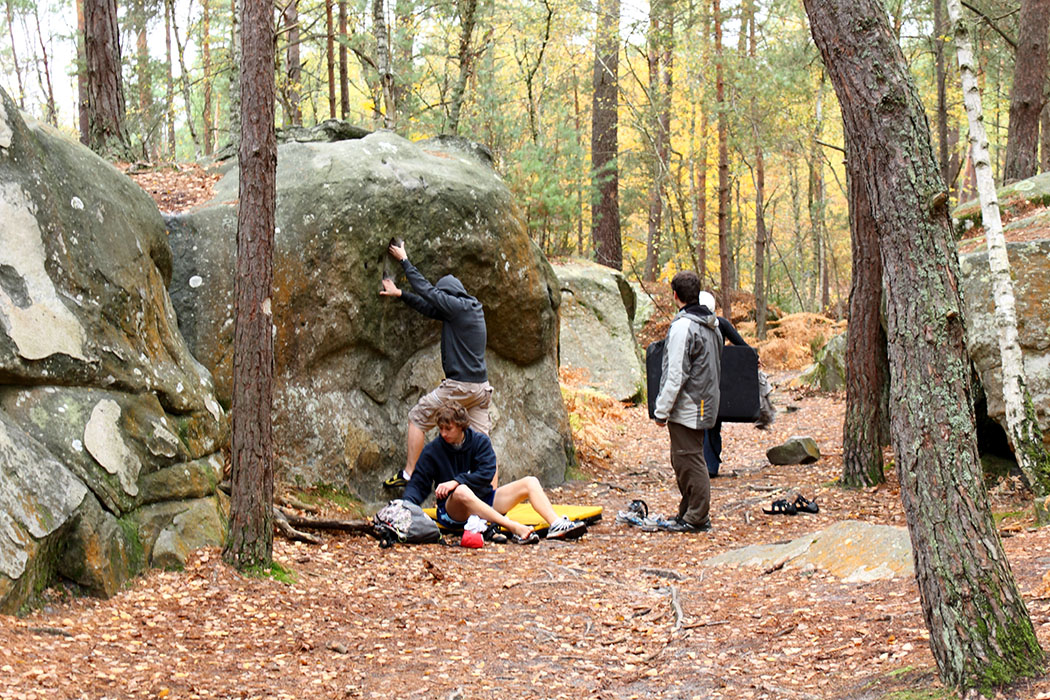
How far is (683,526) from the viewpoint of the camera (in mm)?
7602

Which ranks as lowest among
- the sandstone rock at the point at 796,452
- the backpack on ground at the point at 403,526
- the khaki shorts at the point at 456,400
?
the sandstone rock at the point at 796,452

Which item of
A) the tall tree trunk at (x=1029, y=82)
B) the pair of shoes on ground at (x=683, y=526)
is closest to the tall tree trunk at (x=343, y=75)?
the tall tree trunk at (x=1029, y=82)

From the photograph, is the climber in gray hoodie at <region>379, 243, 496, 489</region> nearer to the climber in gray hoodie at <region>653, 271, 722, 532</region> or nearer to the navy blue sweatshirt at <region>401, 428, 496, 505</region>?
the navy blue sweatshirt at <region>401, 428, 496, 505</region>

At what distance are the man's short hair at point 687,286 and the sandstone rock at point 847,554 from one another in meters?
2.26

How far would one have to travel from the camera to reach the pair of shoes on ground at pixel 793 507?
8.05 meters

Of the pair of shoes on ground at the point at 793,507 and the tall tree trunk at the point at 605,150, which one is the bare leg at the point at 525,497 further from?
the tall tree trunk at the point at 605,150

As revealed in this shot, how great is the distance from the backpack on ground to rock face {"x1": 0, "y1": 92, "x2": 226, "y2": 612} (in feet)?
4.34

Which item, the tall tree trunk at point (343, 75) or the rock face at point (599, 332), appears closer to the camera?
the tall tree trunk at point (343, 75)

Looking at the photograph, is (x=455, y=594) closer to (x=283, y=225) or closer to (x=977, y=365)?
(x=283, y=225)

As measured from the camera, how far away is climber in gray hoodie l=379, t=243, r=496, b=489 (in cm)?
806

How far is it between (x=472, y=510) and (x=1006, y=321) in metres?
4.35

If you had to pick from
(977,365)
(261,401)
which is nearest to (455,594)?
(261,401)

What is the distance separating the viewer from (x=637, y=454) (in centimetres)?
1181

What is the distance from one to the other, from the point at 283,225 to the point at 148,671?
4675mm
